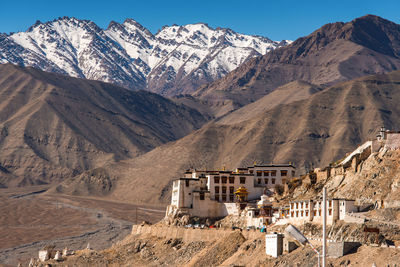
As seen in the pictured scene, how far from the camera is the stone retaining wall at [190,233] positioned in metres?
81.9

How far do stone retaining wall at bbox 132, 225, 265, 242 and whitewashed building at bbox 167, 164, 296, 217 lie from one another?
4423 millimetres

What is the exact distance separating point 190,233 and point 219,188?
12.6 meters

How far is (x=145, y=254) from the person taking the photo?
3760 inches

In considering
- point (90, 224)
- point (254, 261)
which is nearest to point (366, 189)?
point (254, 261)

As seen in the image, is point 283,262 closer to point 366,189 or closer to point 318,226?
point 318,226

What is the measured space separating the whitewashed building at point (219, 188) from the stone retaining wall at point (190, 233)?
14.5 ft

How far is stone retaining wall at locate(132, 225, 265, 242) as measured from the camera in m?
81.9

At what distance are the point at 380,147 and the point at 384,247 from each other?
28.2 metres

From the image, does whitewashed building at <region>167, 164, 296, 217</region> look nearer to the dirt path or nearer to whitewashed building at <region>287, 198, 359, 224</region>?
whitewashed building at <region>287, 198, 359, 224</region>

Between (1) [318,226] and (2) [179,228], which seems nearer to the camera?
(1) [318,226]

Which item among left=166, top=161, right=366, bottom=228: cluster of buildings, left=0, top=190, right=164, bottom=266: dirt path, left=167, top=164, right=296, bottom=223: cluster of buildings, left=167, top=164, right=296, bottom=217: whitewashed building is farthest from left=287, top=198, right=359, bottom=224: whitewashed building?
left=0, top=190, right=164, bottom=266: dirt path

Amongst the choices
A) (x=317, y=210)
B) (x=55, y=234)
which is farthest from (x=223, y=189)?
(x=55, y=234)

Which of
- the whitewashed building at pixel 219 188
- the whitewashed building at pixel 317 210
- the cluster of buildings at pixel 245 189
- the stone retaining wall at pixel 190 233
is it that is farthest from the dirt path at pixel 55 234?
the whitewashed building at pixel 317 210

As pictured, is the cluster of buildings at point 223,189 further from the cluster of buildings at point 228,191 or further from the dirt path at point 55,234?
the dirt path at point 55,234
